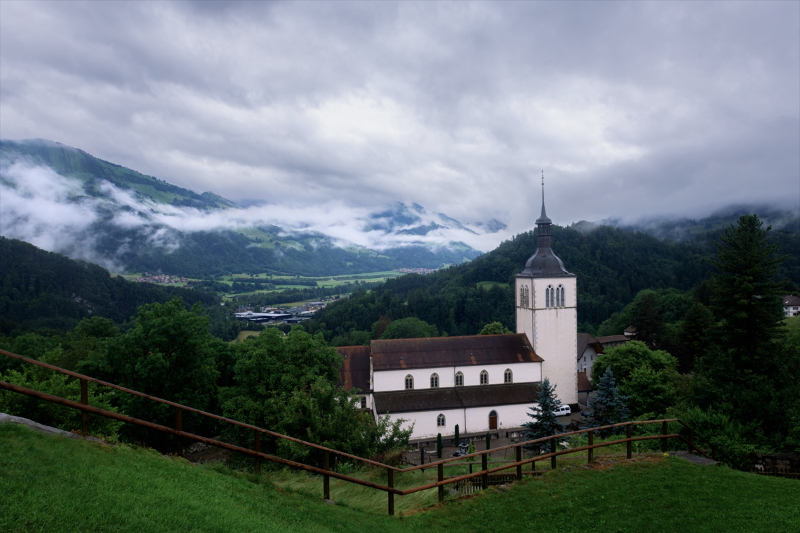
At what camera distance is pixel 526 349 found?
36750mm

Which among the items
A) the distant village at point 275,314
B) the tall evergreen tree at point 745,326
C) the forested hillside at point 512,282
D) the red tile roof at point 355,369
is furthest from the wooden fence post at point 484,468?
the distant village at point 275,314

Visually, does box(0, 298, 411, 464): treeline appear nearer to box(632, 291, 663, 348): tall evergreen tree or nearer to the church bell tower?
the church bell tower

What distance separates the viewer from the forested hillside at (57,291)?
91.0m

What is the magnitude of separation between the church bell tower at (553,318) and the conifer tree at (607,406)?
10.9 meters

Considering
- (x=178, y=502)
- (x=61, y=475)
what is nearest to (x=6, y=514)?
(x=61, y=475)

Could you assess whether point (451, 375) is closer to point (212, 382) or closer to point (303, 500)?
point (212, 382)

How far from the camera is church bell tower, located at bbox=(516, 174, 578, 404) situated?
37156 mm

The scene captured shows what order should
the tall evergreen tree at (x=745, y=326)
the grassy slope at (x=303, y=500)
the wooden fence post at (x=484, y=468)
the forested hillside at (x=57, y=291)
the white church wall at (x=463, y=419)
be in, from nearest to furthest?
the grassy slope at (x=303, y=500) → the wooden fence post at (x=484, y=468) → the tall evergreen tree at (x=745, y=326) → the white church wall at (x=463, y=419) → the forested hillside at (x=57, y=291)

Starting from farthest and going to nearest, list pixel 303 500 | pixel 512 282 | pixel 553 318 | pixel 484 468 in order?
pixel 512 282
pixel 553 318
pixel 484 468
pixel 303 500

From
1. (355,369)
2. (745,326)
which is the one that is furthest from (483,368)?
(745,326)

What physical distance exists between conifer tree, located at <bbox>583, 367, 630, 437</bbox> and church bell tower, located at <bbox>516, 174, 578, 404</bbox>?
10887 millimetres

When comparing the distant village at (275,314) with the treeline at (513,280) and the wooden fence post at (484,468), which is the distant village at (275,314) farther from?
the wooden fence post at (484,468)

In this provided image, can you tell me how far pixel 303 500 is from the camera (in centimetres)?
790

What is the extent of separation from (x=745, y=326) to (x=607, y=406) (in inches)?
316
